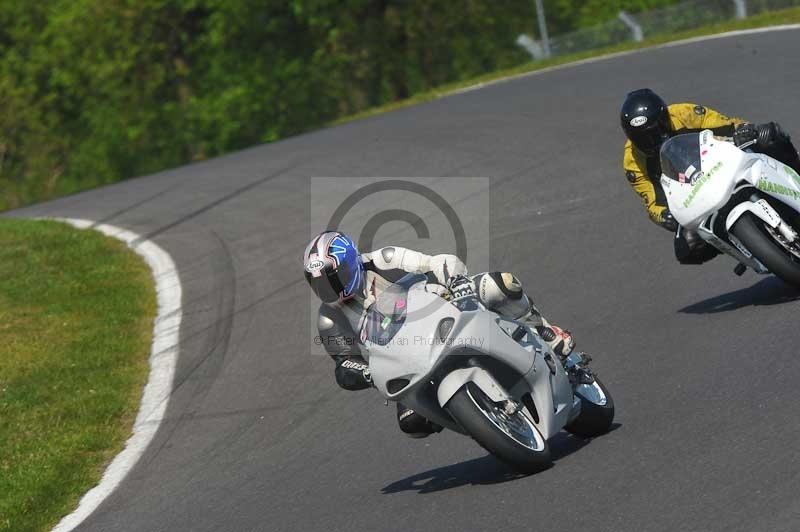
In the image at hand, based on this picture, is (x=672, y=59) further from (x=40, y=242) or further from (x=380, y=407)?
(x=380, y=407)

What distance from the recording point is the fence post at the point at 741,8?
25.8 metres

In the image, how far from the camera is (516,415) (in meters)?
6.46

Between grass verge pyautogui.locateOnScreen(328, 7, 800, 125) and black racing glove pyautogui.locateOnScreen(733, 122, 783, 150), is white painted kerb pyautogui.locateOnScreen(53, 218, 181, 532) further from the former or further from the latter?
grass verge pyautogui.locateOnScreen(328, 7, 800, 125)

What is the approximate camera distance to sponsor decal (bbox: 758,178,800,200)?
27.1 ft

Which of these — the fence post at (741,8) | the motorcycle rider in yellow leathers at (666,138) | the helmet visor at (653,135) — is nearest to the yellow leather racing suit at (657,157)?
the motorcycle rider in yellow leathers at (666,138)

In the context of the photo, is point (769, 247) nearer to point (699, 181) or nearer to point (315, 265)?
point (699, 181)

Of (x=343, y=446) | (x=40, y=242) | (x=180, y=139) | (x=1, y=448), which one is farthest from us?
(x=180, y=139)

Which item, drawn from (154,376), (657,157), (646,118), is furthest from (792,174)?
(154,376)

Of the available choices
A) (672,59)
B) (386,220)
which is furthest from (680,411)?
(672,59)

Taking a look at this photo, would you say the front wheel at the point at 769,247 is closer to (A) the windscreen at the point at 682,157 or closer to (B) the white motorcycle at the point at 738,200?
(B) the white motorcycle at the point at 738,200

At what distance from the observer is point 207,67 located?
161ft

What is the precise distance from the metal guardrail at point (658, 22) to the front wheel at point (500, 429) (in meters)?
20.7

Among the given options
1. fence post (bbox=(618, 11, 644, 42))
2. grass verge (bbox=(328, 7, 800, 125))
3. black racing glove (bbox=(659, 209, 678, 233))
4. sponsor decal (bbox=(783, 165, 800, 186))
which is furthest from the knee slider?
fence post (bbox=(618, 11, 644, 42))

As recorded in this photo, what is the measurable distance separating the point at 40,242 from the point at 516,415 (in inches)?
456
